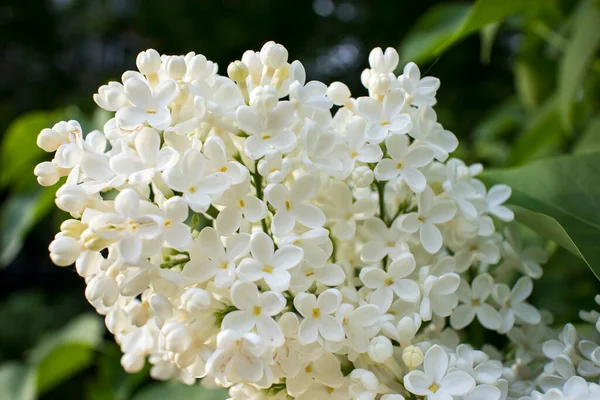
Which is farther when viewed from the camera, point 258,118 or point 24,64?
point 24,64

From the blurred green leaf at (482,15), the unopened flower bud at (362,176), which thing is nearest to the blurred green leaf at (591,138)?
the blurred green leaf at (482,15)

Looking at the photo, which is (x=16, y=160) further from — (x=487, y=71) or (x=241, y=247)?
(x=487, y=71)

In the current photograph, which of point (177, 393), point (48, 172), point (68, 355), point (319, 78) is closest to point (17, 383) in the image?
point (68, 355)

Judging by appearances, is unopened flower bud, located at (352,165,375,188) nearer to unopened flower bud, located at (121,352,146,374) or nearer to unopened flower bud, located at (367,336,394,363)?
unopened flower bud, located at (367,336,394,363)

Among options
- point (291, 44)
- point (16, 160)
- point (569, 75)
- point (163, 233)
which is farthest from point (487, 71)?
point (163, 233)

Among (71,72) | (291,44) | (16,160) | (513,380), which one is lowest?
(71,72)

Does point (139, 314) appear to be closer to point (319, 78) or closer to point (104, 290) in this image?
point (104, 290)
